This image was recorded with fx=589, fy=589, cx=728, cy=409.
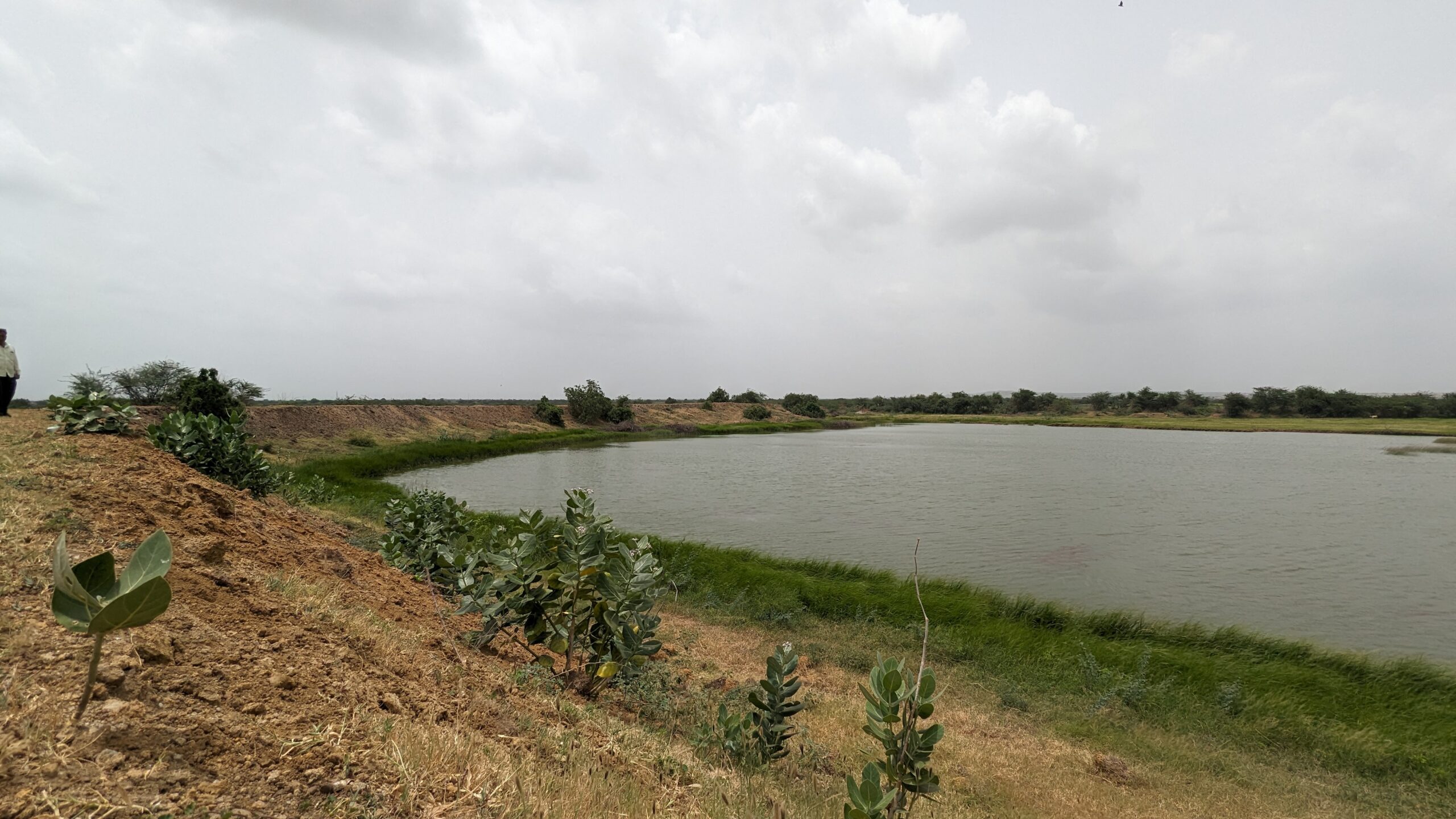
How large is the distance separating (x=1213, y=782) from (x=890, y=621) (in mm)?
5206

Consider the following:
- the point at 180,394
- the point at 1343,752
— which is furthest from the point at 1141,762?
the point at 180,394

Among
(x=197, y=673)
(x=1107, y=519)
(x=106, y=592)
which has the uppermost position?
(x=106, y=592)

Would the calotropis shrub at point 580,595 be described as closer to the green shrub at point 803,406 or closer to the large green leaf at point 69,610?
the large green leaf at point 69,610

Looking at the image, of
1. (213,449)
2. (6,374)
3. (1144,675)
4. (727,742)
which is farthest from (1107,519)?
(6,374)

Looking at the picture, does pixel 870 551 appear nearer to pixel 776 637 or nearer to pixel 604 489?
pixel 776 637

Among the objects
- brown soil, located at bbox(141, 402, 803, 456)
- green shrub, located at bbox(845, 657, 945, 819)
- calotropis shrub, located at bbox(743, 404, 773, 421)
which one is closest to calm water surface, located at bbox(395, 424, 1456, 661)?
brown soil, located at bbox(141, 402, 803, 456)

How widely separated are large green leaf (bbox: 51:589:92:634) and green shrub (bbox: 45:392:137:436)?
6.94 m

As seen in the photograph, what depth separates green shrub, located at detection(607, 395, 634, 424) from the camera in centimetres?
6406

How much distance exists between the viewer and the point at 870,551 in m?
15.3

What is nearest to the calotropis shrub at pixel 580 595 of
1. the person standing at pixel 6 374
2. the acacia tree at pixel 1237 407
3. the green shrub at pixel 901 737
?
the green shrub at pixel 901 737

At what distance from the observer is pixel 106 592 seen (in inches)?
84.3

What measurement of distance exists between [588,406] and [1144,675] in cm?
5810

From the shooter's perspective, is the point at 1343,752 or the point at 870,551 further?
the point at 870,551

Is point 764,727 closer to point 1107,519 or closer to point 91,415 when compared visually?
point 91,415
